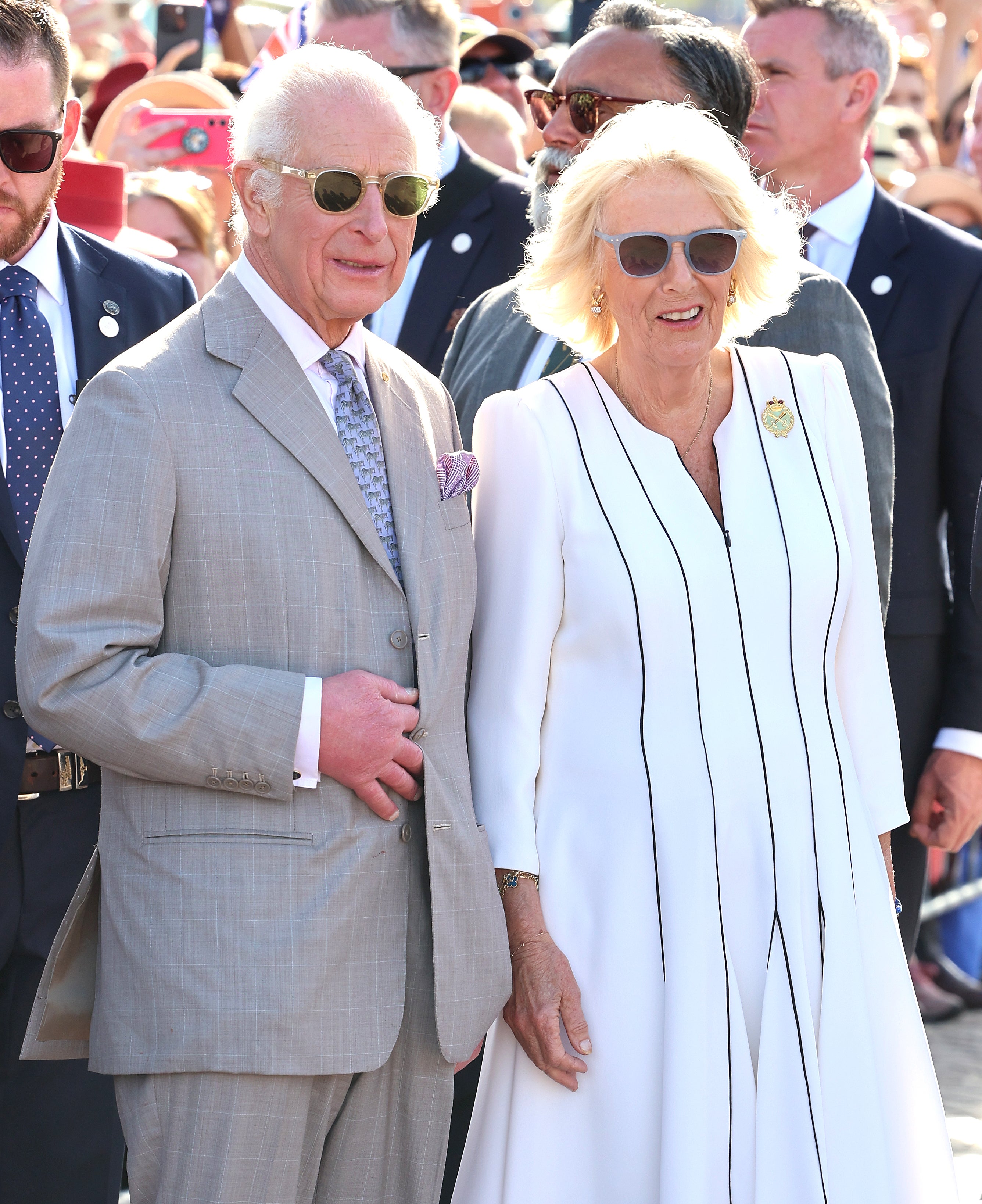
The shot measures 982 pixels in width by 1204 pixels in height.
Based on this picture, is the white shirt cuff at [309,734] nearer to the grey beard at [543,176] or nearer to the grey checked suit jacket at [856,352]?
the grey checked suit jacket at [856,352]

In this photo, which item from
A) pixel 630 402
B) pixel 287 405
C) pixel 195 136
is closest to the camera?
pixel 287 405

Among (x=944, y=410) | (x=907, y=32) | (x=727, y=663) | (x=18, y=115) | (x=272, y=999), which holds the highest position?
(x=907, y=32)

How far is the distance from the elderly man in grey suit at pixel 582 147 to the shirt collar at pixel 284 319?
0.95 m

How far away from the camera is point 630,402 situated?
2.79 meters

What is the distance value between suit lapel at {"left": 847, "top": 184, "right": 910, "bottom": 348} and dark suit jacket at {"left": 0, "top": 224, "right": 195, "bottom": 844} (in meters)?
1.64

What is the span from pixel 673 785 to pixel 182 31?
14.9 feet

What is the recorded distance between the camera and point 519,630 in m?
2.61

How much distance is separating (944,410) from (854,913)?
4.84 feet

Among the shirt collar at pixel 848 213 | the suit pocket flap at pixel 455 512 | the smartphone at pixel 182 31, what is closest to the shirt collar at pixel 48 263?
the suit pocket flap at pixel 455 512

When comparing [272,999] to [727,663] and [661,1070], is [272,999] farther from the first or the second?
[727,663]

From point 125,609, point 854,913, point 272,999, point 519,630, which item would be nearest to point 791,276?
point 519,630

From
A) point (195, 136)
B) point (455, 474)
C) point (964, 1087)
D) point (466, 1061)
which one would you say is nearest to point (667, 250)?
point (455, 474)

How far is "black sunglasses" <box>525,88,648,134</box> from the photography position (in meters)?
3.43

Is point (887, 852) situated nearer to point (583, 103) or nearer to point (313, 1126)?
point (313, 1126)
